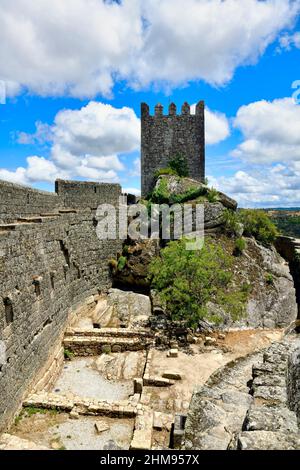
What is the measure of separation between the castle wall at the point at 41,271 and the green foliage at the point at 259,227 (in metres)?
8.97

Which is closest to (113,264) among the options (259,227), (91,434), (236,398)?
(259,227)

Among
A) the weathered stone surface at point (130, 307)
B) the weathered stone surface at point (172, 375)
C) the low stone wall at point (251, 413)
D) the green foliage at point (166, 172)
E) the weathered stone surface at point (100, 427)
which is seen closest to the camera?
the low stone wall at point (251, 413)

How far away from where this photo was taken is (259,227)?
21219mm

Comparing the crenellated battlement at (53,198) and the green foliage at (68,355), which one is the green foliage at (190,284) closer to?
the green foliage at (68,355)

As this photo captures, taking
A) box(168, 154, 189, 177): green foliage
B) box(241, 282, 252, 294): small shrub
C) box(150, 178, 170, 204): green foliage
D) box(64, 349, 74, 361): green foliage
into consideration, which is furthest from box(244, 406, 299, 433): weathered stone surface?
box(168, 154, 189, 177): green foliage

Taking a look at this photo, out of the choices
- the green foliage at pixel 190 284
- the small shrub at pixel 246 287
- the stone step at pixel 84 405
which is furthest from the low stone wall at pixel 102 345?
the small shrub at pixel 246 287

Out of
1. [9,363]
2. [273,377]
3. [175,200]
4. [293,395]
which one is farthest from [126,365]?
[175,200]

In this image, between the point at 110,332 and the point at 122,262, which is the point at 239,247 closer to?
the point at 122,262

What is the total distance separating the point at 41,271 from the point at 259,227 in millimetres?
15714

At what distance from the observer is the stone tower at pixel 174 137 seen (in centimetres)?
2545

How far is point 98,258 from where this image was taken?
17.4m

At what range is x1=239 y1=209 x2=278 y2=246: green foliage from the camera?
2089cm
